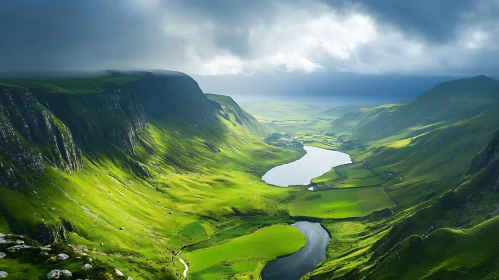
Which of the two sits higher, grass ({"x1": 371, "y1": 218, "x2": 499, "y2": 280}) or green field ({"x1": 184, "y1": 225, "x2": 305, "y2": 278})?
grass ({"x1": 371, "y1": 218, "x2": 499, "y2": 280})

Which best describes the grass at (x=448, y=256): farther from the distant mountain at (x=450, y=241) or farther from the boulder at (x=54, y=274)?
the boulder at (x=54, y=274)

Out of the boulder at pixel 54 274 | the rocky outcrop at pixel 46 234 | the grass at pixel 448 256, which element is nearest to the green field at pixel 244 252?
the rocky outcrop at pixel 46 234

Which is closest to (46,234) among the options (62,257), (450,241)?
(62,257)

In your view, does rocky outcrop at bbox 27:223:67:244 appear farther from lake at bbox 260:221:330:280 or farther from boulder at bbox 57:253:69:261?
lake at bbox 260:221:330:280

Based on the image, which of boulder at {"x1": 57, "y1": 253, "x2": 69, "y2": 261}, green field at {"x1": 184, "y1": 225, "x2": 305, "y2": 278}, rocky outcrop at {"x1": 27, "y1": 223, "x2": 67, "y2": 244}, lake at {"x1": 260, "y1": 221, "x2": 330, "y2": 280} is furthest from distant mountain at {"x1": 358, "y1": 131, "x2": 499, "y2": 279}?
Answer: rocky outcrop at {"x1": 27, "y1": 223, "x2": 67, "y2": 244}

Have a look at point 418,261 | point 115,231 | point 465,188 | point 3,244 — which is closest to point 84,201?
point 115,231

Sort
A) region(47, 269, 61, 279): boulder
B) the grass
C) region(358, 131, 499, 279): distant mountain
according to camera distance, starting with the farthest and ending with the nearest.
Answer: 1. region(358, 131, 499, 279): distant mountain
2. the grass
3. region(47, 269, 61, 279): boulder

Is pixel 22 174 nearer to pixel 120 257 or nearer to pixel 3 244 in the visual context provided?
pixel 120 257

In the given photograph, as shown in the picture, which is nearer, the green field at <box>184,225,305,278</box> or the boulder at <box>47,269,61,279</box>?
the boulder at <box>47,269,61,279</box>
